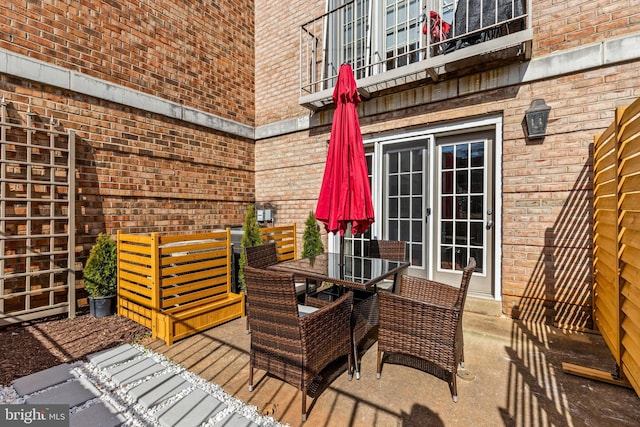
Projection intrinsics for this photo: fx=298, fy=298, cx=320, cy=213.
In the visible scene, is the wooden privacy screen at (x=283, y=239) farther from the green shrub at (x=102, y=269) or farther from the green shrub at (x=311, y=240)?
the green shrub at (x=102, y=269)

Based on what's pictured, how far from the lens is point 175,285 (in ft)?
10.8

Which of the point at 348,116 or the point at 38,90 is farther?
the point at 38,90

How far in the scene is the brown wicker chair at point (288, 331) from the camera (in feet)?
6.20

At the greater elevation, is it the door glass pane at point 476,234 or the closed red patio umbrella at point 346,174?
the closed red patio umbrella at point 346,174

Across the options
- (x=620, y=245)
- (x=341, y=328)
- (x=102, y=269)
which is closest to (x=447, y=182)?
(x=620, y=245)

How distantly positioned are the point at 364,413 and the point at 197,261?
2292 mm

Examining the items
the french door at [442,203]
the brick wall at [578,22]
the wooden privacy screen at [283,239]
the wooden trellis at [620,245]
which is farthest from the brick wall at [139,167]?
the wooden trellis at [620,245]

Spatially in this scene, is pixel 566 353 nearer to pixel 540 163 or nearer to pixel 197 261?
pixel 540 163

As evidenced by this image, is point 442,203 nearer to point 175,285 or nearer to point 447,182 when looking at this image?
point 447,182

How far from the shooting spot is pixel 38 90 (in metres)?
3.48

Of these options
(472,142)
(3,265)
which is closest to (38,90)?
(3,265)

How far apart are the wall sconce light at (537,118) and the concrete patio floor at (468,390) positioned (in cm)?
217

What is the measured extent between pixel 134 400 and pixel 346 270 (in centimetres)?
188

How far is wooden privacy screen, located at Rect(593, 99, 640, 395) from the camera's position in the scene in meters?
1.87
